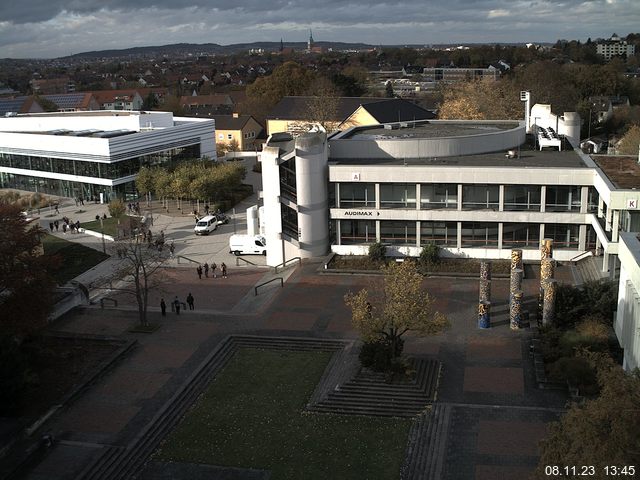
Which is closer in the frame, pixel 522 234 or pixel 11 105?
pixel 522 234

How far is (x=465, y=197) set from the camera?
43.9 meters

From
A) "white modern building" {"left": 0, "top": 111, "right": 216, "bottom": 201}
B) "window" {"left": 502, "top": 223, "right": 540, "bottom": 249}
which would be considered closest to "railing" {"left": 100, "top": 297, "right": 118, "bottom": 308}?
"window" {"left": 502, "top": 223, "right": 540, "bottom": 249}

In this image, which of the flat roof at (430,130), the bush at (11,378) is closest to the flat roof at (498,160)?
the flat roof at (430,130)

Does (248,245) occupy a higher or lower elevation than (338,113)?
lower

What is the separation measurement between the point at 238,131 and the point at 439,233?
5802 centimetres

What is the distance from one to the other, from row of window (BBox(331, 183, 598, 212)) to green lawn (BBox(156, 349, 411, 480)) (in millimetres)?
17573

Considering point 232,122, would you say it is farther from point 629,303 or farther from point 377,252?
point 629,303

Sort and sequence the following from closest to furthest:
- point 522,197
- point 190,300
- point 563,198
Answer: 1. point 190,300
2. point 563,198
3. point 522,197

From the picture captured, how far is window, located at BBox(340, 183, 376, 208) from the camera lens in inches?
1780

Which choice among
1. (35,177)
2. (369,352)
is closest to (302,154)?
(369,352)

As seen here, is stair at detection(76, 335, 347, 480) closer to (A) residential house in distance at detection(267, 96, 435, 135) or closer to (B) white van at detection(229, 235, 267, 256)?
(B) white van at detection(229, 235, 267, 256)

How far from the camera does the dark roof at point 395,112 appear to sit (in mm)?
86312

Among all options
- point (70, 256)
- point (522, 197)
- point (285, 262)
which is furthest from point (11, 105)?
point (522, 197)

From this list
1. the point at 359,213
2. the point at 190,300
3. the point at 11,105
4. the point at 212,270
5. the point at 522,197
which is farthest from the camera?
the point at 11,105
